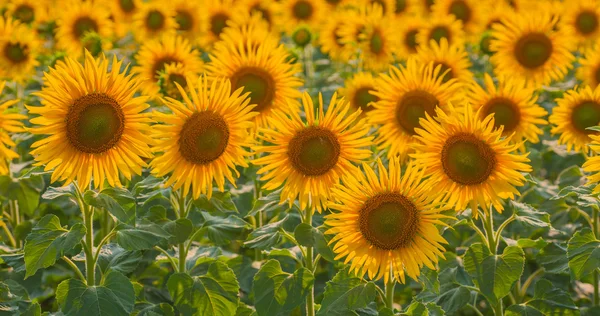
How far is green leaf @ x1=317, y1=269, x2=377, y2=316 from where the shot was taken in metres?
3.25

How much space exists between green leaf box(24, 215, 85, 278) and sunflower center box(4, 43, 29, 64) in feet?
9.17

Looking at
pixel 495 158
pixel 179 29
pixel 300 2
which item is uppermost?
pixel 300 2

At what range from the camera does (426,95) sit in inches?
164

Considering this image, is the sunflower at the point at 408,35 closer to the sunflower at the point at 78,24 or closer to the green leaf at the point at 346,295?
the sunflower at the point at 78,24

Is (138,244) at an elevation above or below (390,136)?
below

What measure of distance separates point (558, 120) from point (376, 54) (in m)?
2.44

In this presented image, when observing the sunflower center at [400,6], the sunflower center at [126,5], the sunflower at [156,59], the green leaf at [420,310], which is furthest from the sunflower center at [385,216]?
the sunflower center at [400,6]

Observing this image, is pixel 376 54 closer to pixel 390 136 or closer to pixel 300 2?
pixel 300 2

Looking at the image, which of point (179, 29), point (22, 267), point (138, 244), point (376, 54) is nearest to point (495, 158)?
point (138, 244)

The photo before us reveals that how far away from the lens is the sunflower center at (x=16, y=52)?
18.7 ft

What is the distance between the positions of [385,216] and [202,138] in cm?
90

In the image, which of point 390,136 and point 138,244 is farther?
point 390,136

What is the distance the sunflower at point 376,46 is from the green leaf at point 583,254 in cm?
320

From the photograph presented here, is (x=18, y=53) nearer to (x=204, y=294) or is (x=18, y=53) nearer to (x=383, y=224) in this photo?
(x=204, y=294)
